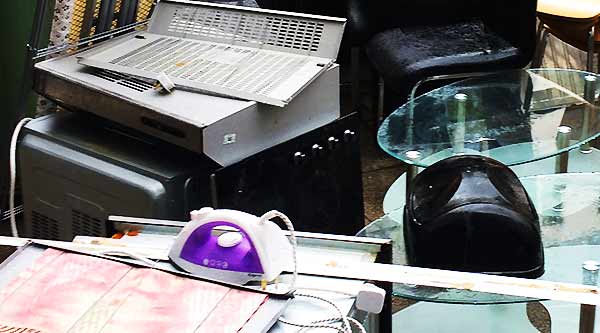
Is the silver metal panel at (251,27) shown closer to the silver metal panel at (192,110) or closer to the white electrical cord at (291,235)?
the silver metal panel at (192,110)

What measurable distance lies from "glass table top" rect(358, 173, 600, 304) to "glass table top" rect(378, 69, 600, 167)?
151mm

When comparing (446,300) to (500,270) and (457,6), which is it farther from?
(457,6)

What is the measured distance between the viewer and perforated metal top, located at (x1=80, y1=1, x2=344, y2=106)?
5.76 ft

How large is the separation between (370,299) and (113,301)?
30cm

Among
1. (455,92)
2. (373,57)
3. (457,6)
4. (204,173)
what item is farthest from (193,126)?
(457,6)

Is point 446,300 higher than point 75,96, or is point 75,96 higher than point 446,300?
point 75,96

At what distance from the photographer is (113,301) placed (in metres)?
1.03

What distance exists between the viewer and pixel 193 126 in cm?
163

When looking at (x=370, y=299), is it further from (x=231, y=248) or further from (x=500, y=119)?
(x=500, y=119)

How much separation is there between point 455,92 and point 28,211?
1.21m

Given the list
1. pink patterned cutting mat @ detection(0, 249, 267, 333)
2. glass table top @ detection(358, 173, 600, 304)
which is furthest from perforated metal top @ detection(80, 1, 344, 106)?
pink patterned cutting mat @ detection(0, 249, 267, 333)

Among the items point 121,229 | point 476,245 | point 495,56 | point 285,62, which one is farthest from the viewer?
point 495,56

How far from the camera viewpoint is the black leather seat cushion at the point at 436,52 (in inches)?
107

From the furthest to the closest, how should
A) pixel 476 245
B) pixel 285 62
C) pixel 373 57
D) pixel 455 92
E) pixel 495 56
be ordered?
pixel 373 57, pixel 495 56, pixel 455 92, pixel 285 62, pixel 476 245
